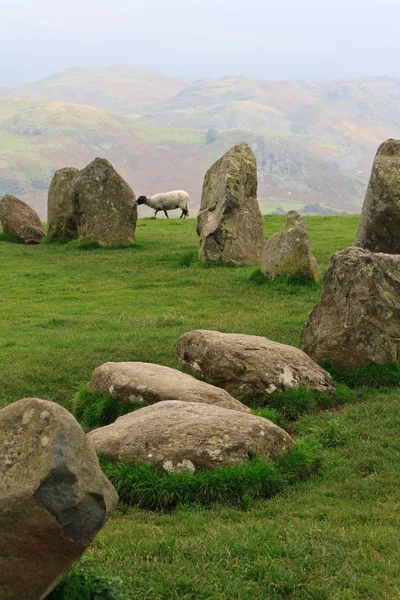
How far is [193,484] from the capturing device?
9.77m

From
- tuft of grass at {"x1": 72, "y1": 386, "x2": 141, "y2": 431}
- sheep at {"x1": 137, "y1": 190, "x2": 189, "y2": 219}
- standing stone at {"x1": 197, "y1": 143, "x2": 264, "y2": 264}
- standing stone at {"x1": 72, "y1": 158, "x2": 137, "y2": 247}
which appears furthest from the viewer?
sheep at {"x1": 137, "y1": 190, "x2": 189, "y2": 219}

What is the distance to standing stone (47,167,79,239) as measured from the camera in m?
34.6

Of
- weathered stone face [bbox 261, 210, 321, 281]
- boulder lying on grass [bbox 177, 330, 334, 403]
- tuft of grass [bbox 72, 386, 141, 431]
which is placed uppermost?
weathered stone face [bbox 261, 210, 321, 281]

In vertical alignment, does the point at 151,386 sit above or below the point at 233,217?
below

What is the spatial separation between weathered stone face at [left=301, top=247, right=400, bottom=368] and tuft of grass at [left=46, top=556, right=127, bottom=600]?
910cm

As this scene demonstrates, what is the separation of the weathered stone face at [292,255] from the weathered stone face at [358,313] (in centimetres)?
696

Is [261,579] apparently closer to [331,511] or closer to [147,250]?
[331,511]

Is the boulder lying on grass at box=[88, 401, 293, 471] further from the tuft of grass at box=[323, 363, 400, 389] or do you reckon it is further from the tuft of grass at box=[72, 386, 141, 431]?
the tuft of grass at box=[323, 363, 400, 389]

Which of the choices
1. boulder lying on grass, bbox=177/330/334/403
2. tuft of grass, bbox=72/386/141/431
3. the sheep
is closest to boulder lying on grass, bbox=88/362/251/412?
tuft of grass, bbox=72/386/141/431

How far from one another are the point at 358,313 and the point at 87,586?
9.79 m

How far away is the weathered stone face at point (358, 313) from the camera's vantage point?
15.1 m

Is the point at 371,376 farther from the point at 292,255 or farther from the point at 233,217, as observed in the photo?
the point at 233,217

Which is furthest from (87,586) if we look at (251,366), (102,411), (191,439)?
(251,366)

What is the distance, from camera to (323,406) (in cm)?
1370
